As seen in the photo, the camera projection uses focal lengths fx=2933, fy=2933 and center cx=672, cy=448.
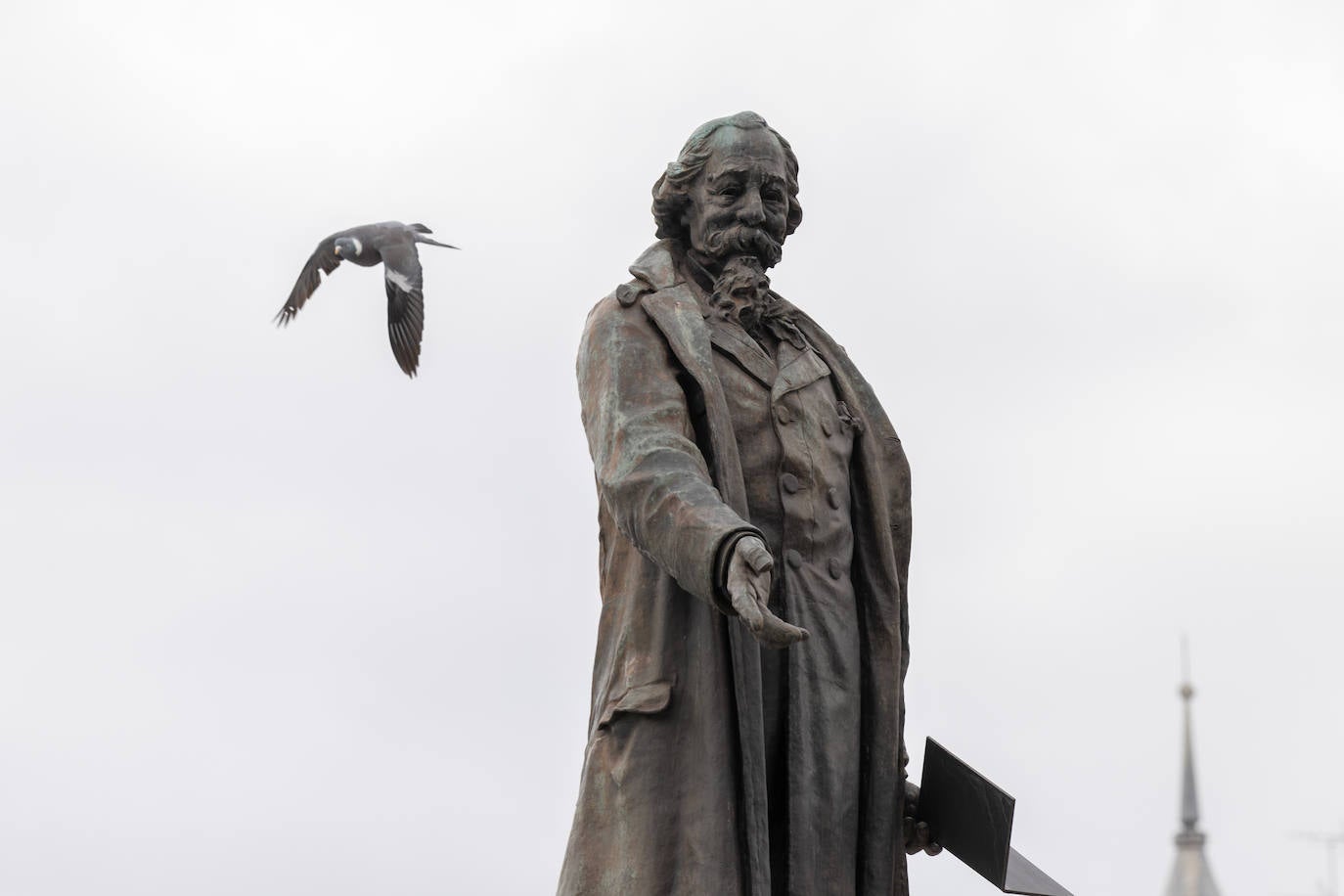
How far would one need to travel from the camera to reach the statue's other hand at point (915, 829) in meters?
11.8

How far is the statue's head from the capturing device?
1195cm

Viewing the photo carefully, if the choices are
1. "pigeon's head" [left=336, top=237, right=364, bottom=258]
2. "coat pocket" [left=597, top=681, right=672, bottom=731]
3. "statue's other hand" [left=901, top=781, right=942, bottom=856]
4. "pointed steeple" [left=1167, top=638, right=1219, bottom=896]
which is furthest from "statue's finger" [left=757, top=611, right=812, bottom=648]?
"pointed steeple" [left=1167, top=638, right=1219, bottom=896]

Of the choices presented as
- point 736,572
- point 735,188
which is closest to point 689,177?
point 735,188

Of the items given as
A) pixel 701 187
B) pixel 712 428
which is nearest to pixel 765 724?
pixel 712 428

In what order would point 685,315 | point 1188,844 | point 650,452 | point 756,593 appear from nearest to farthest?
point 756,593, point 650,452, point 685,315, point 1188,844

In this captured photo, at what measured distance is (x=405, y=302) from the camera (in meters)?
16.2

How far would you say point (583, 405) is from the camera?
11.7 metres

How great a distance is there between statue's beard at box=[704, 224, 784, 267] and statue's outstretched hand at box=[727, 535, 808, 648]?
183 centimetres

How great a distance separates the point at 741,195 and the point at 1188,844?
129271mm

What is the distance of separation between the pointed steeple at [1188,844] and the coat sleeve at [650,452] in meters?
126

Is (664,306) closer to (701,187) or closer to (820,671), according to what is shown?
(701,187)

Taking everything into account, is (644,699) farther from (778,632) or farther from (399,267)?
(399,267)

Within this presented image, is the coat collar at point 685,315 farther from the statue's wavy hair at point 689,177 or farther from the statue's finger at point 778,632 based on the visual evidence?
the statue's finger at point 778,632

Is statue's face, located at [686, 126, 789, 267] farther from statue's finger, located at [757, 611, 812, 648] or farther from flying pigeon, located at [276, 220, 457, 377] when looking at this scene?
flying pigeon, located at [276, 220, 457, 377]
